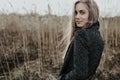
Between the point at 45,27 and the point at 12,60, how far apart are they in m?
1.08

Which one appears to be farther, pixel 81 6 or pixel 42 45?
pixel 42 45

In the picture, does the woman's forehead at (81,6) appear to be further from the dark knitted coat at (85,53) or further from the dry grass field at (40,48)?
the dry grass field at (40,48)

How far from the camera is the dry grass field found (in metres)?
5.37

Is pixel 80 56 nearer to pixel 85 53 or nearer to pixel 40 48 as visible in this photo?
pixel 85 53

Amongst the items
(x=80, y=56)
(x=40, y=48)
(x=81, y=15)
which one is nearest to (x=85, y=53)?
(x=80, y=56)

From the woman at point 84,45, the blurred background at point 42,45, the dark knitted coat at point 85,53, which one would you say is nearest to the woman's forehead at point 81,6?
the woman at point 84,45

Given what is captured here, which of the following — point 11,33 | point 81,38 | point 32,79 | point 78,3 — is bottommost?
point 32,79

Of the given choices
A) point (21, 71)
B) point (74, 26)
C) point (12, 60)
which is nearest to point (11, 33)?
point (12, 60)

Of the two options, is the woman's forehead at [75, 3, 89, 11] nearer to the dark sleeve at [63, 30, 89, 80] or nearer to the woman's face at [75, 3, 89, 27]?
the woman's face at [75, 3, 89, 27]

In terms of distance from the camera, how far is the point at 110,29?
6.55 meters

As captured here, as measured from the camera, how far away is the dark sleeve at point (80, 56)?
1.99 m

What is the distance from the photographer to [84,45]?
199cm

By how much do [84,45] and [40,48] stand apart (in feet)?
13.4

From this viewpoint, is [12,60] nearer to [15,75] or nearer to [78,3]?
[15,75]
